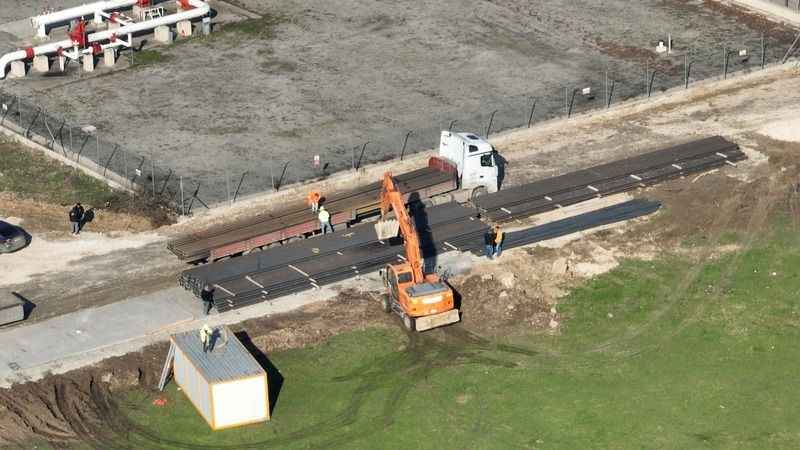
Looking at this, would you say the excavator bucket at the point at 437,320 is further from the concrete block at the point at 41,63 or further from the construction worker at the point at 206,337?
the concrete block at the point at 41,63

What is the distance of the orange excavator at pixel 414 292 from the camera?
188ft

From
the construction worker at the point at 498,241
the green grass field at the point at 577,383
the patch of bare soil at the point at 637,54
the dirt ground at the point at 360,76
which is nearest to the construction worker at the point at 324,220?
the dirt ground at the point at 360,76

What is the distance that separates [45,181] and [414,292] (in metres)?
22.5

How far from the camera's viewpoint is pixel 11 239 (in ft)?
211

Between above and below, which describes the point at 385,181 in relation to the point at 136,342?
above

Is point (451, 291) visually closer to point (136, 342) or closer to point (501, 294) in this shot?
point (501, 294)

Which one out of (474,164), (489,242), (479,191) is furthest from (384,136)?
(489,242)

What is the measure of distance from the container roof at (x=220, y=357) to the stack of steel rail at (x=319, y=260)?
15.6 ft

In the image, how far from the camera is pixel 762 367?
55.3 metres

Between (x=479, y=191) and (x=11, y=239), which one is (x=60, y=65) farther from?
(x=479, y=191)

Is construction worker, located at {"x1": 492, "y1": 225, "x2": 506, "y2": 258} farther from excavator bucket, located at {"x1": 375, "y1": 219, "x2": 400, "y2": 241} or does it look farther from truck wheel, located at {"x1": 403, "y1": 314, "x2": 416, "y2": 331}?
truck wheel, located at {"x1": 403, "y1": 314, "x2": 416, "y2": 331}

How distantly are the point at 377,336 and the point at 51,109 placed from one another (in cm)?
2894

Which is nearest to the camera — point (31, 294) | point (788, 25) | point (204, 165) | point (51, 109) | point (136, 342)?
point (136, 342)

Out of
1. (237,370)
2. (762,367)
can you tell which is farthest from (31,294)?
(762,367)
